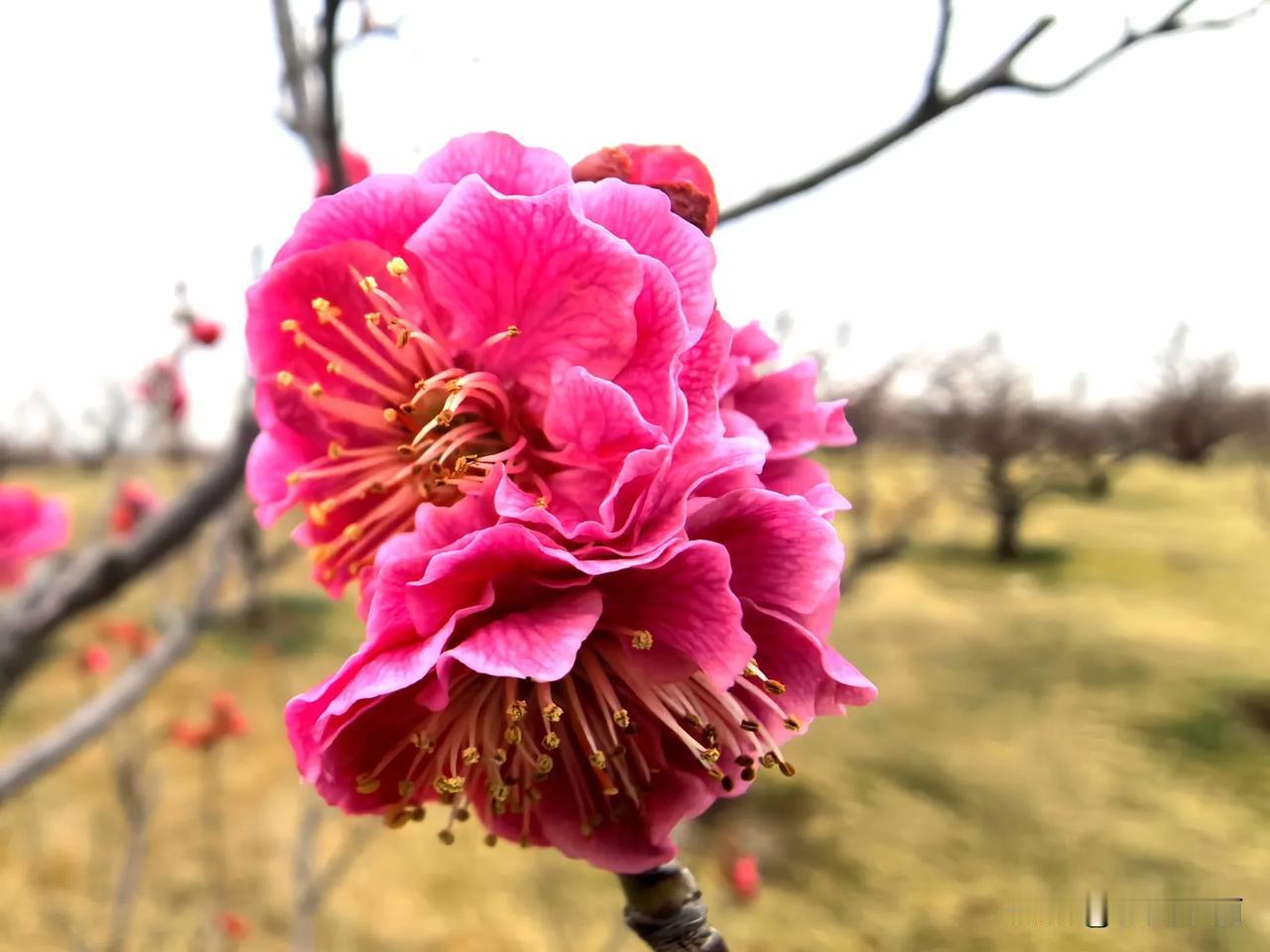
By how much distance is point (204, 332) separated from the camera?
1.32 m

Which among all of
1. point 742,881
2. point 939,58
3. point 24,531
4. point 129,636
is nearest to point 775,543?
point 939,58

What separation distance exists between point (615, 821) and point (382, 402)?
26cm

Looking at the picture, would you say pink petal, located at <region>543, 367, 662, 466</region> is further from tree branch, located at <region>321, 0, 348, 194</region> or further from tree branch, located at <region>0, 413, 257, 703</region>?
tree branch, located at <region>0, 413, 257, 703</region>

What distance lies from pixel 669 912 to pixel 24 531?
6.54 ft

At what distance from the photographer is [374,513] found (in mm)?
438

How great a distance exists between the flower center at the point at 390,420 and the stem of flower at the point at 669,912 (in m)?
0.20

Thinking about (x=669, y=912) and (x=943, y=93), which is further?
(x=943, y=93)

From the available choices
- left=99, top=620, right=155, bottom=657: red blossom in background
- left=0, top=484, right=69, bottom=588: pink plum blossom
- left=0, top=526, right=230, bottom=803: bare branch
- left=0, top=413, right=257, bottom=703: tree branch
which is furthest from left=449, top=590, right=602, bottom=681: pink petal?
left=99, top=620, right=155, bottom=657: red blossom in background

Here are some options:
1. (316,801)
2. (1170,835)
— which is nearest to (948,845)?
(1170,835)

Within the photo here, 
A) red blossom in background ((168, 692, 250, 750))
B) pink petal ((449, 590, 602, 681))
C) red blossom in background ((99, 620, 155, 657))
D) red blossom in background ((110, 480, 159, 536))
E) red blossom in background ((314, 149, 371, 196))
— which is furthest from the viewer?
red blossom in background ((99, 620, 155, 657))

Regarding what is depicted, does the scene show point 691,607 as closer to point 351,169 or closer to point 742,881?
point 351,169

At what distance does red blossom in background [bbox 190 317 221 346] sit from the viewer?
1305 millimetres

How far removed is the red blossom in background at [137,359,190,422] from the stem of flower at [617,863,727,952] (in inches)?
53.8

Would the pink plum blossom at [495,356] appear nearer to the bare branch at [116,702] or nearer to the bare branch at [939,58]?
the bare branch at [939,58]
